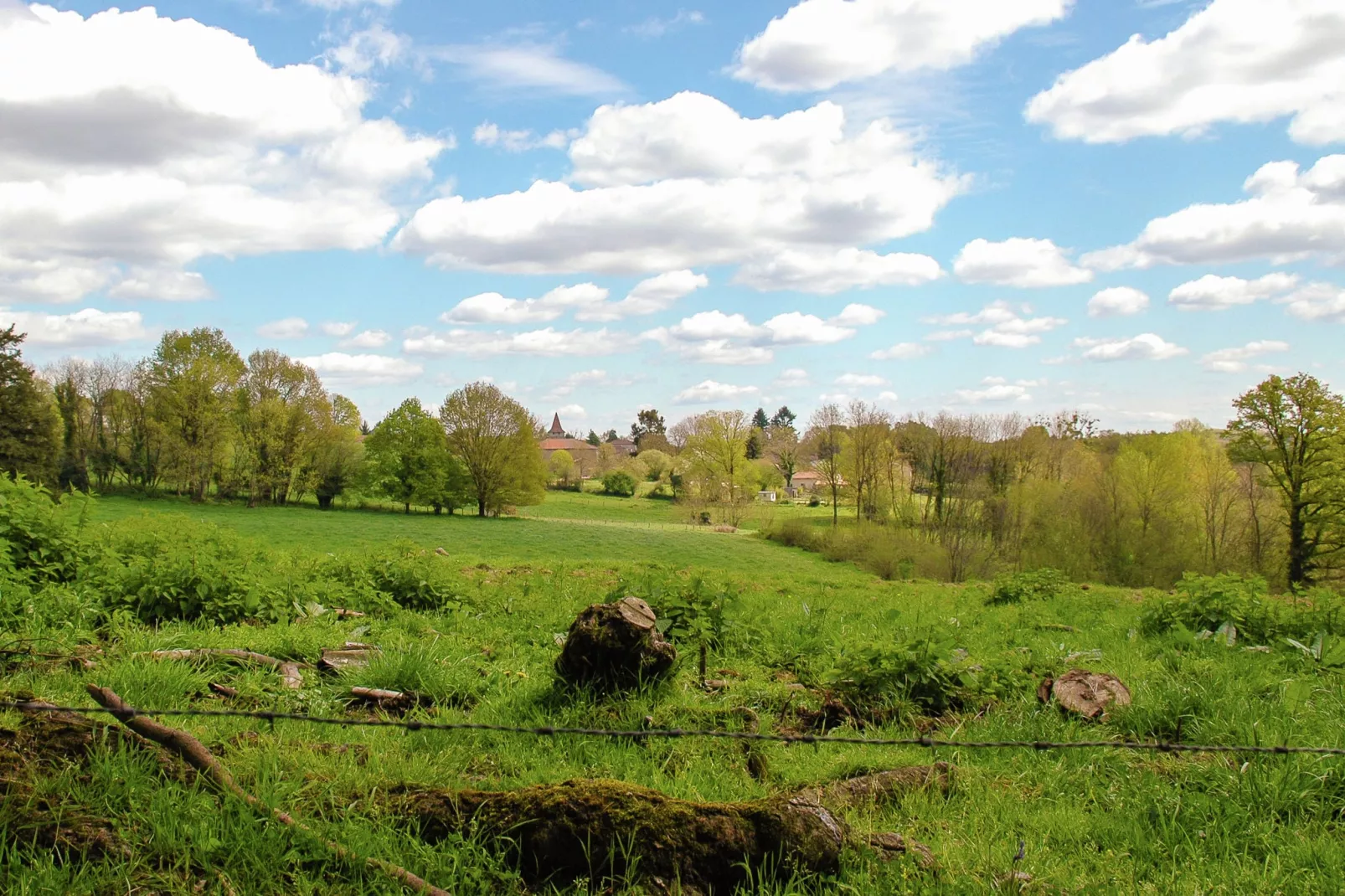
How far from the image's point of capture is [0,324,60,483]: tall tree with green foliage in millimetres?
48281

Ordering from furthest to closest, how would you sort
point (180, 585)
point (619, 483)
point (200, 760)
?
point (619, 483)
point (180, 585)
point (200, 760)

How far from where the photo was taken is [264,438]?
67.8 m

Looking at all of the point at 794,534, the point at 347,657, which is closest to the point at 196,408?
the point at 794,534

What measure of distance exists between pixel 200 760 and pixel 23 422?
58.3 m

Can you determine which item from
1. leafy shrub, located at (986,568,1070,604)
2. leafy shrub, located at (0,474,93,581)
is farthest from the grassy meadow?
leafy shrub, located at (986,568,1070,604)

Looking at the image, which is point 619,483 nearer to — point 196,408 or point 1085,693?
point 196,408

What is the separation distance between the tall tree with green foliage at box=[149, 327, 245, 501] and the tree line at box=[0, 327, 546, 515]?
9 centimetres

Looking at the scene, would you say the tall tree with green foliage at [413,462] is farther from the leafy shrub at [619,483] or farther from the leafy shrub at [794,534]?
the leafy shrub at [619,483]

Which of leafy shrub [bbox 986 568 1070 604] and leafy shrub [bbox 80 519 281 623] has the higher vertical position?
leafy shrub [bbox 80 519 281 623]

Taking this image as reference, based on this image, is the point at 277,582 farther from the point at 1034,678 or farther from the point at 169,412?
the point at 169,412

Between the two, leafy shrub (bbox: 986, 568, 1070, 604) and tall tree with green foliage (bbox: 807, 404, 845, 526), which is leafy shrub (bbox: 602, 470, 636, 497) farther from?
leafy shrub (bbox: 986, 568, 1070, 604)

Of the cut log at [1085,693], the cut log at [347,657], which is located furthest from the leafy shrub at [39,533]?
the cut log at [1085,693]

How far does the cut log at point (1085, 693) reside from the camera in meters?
6.50

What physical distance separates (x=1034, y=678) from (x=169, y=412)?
2789 inches
